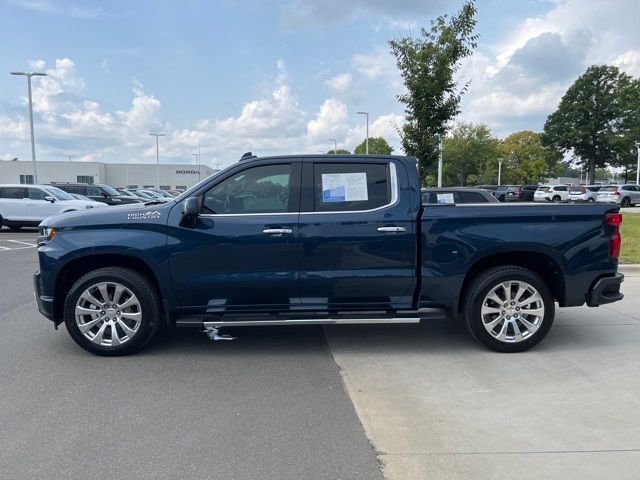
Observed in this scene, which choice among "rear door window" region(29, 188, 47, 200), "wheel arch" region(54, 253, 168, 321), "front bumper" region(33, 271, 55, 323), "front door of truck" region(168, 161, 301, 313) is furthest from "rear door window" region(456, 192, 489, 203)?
"rear door window" region(29, 188, 47, 200)

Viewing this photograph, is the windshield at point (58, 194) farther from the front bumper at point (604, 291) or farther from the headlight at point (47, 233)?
the front bumper at point (604, 291)

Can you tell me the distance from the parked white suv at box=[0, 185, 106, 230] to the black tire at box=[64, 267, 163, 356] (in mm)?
14174

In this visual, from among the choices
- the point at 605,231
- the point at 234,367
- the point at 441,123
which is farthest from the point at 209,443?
the point at 441,123

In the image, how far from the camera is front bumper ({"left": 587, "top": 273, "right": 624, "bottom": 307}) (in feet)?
16.7

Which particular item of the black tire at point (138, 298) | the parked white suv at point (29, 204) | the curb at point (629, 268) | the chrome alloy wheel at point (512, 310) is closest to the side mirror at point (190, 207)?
the black tire at point (138, 298)

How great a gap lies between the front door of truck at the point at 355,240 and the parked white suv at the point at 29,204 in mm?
15097

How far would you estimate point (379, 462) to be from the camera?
124 inches

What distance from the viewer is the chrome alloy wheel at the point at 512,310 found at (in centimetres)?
508

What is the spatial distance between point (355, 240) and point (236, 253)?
114 centimetres

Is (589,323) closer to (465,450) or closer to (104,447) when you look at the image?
(465,450)

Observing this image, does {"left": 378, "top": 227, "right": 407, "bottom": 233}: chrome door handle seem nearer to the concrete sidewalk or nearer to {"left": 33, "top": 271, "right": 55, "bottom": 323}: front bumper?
the concrete sidewalk

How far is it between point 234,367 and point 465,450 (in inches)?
89.9

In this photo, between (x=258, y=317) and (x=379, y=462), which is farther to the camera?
(x=258, y=317)

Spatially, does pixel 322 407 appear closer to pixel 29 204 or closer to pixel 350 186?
pixel 350 186
